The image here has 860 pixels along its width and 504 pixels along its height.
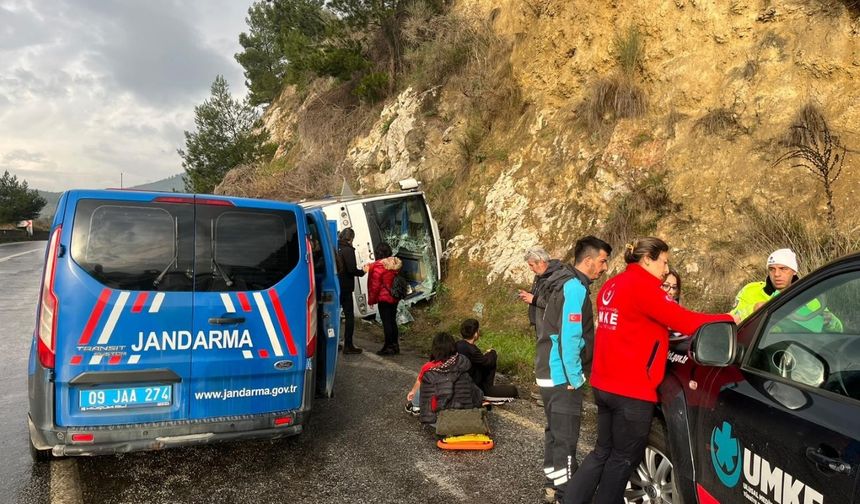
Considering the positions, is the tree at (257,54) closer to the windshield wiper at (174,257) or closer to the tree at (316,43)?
the tree at (316,43)

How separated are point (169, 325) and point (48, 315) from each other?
0.71 metres

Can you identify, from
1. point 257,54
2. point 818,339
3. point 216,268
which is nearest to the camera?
point 818,339

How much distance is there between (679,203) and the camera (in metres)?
8.67

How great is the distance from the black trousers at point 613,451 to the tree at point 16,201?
258 ft

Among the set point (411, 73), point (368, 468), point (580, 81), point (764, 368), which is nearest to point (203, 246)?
point (368, 468)

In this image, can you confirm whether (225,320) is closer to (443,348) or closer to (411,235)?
(443,348)

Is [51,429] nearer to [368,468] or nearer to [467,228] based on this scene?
[368,468]

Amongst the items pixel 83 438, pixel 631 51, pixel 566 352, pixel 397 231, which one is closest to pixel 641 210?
pixel 631 51

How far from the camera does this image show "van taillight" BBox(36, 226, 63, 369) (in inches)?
147

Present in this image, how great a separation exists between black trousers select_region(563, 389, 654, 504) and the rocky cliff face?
4.83 metres

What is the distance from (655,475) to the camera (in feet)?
10.4

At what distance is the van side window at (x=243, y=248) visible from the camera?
423cm

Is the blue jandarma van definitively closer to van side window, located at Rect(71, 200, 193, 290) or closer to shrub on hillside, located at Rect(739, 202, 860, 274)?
van side window, located at Rect(71, 200, 193, 290)

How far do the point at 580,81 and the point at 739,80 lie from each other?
341 centimetres
